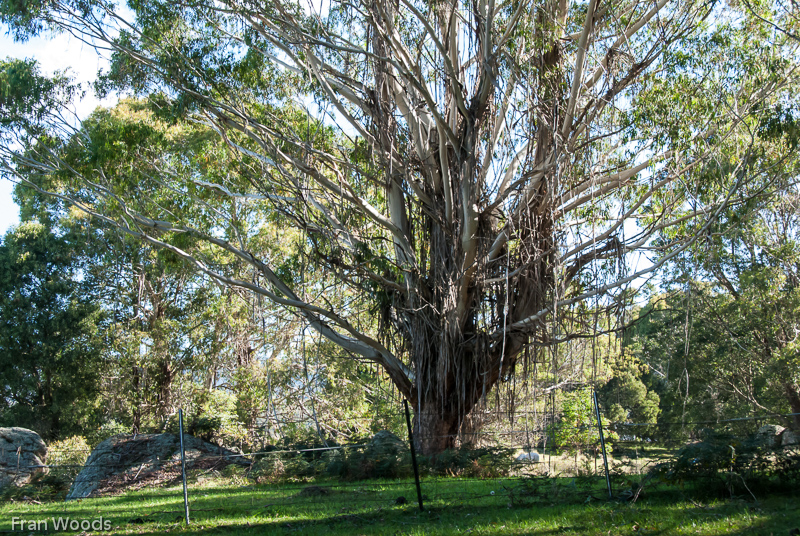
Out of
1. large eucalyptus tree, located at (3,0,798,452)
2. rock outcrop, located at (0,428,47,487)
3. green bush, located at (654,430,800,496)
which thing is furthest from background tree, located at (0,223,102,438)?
green bush, located at (654,430,800,496)

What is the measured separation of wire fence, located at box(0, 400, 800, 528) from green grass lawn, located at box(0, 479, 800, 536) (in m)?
0.05

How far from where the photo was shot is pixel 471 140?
10719 mm

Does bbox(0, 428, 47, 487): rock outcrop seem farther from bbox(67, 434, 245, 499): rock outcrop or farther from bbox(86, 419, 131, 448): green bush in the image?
bbox(86, 419, 131, 448): green bush

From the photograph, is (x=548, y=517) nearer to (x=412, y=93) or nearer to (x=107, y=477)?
(x=412, y=93)

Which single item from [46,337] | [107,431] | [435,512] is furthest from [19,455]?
[46,337]

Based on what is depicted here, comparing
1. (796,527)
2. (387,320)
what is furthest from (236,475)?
(796,527)

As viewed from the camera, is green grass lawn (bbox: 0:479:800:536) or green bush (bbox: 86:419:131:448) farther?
green bush (bbox: 86:419:131:448)

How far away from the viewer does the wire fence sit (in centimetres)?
→ 648

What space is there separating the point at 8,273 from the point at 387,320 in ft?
64.8

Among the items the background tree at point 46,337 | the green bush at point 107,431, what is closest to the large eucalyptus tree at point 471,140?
the green bush at point 107,431

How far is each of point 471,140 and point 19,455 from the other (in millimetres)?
10667

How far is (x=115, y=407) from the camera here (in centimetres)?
2366

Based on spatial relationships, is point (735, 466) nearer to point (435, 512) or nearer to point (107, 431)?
point (435, 512)

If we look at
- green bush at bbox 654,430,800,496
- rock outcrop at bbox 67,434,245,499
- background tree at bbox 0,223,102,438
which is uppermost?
background tree at bbox 0,223,102,438
